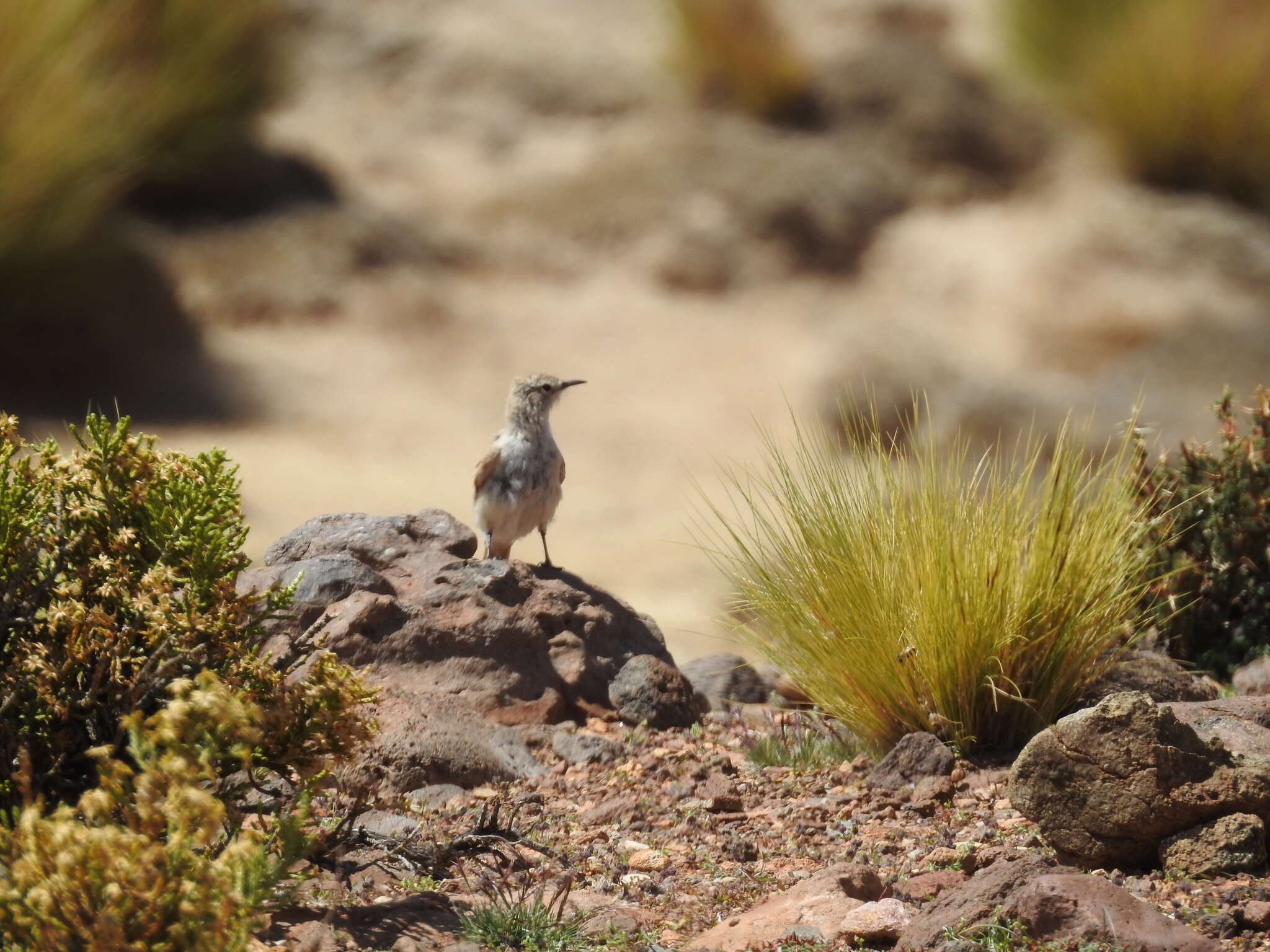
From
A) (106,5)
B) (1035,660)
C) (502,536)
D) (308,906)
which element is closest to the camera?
(308,906)

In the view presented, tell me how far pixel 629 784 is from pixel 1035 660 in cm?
129

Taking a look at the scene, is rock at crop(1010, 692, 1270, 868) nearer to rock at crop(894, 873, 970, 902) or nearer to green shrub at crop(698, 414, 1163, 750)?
rock at crop(894, 873, 970, 902)

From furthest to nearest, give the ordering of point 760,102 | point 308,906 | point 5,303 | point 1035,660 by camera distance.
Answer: point 760,102
point 5,303
point 1035,660
point 308,906

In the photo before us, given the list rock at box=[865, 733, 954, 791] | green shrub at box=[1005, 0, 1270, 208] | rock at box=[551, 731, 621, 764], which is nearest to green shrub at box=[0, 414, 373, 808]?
rock at box=[551, 731, 621, 764]

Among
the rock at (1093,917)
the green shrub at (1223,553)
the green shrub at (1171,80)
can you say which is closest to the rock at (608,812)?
the rock at (1093,917)

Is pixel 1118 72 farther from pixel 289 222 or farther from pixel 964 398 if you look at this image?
pixel 289 222

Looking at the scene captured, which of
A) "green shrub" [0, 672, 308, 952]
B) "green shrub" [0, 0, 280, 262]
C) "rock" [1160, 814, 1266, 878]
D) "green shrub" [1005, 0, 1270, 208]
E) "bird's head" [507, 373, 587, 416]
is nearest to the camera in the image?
"green shrub" [0, 672, 308, 952]

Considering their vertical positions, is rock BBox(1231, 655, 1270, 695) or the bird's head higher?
the bird's head

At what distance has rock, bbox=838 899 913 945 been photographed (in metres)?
2.95

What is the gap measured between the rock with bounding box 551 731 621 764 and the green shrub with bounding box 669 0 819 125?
614 inches

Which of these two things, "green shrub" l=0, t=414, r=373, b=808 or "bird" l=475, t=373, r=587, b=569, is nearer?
"green shrub" l=0, t=414, r=373, b=808

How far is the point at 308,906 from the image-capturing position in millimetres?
2941

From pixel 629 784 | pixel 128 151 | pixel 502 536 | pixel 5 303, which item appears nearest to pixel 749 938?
pixel 629 784

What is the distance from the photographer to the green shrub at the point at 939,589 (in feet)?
13.4
